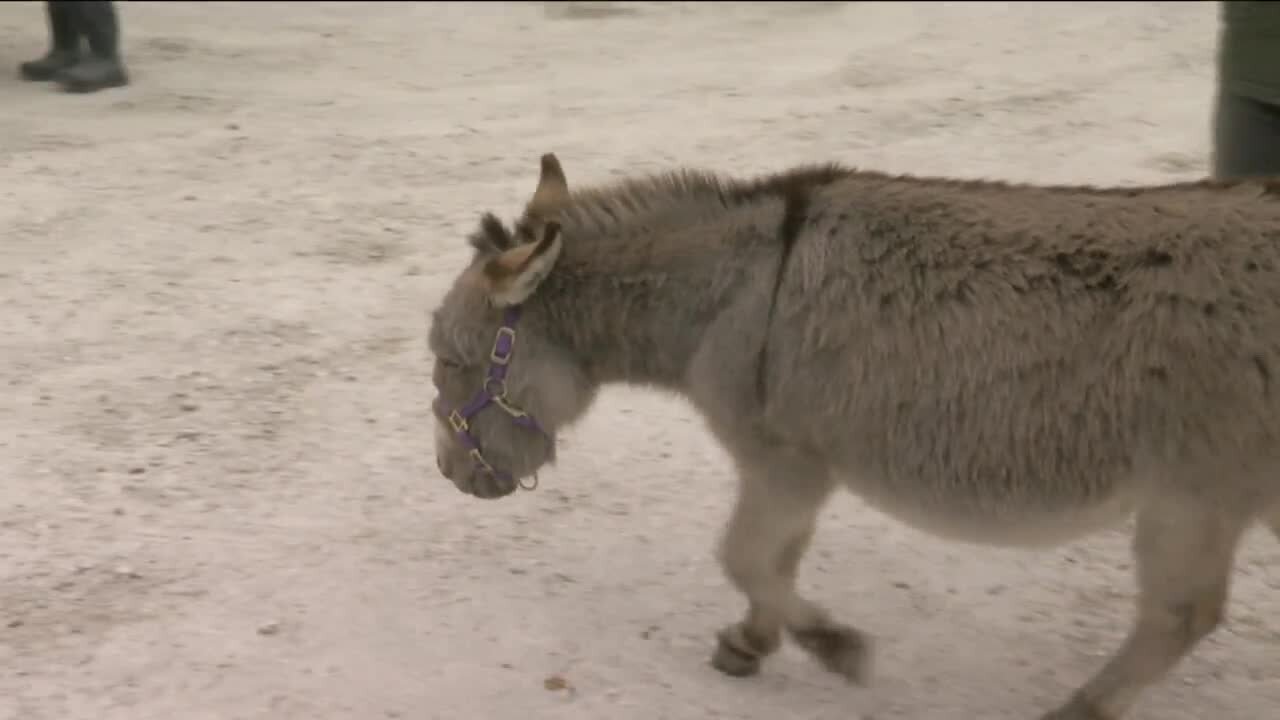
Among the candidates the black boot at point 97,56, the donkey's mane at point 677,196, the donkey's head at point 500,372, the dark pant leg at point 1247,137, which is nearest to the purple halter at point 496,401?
the donkey's head at point 500,372

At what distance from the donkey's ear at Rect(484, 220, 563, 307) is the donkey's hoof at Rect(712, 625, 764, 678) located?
0.84 metres

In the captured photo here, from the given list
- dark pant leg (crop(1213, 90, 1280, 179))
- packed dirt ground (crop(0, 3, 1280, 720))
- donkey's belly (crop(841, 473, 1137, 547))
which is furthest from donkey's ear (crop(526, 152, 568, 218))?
dark pant leg (crop(1213, 90, 1280, 179))

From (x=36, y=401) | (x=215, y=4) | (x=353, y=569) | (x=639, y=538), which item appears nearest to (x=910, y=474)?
(x=639, y=538)

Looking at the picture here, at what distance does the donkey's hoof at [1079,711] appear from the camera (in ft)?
8.09

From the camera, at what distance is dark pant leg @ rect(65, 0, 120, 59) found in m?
7.25

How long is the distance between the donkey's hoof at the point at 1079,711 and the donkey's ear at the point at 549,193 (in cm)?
134

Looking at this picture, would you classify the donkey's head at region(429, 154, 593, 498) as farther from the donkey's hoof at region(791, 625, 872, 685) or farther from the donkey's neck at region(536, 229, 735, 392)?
the donkey's hoof at region(791, 625, 872, 685)

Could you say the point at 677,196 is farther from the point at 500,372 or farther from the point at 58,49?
the point at 58,49

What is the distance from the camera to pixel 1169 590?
7.50 ft

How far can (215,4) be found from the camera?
9930mm

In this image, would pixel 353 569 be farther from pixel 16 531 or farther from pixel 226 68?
pixel 226 68

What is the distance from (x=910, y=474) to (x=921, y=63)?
608cm

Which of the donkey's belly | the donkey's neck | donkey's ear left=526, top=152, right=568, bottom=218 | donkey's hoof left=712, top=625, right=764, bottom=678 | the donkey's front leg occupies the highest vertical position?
donkey's ear left=526, top=152, right=568, bottom=218

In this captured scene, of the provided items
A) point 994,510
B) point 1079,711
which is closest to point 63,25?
point 994,510
